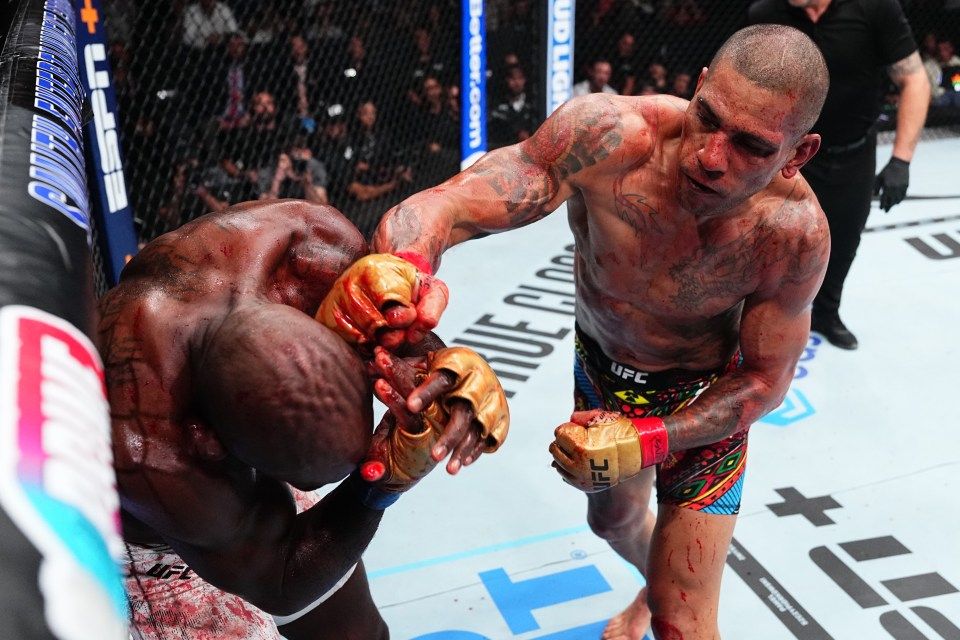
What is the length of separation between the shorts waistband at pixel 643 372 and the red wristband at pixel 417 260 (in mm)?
718

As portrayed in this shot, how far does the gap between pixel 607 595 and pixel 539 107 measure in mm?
3912

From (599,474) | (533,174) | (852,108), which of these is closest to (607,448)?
(599,474)

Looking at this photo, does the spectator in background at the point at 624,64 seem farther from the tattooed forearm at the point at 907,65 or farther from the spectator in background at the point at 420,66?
the tattooed forearm at the point at 907,65

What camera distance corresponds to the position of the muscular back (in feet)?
3.95

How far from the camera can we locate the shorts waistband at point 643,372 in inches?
76.6

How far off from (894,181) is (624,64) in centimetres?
305

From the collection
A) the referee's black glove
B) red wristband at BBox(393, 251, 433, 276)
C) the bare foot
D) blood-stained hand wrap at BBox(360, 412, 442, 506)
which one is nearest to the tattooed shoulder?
red wristband at BBox(393, 251, 433, 276)

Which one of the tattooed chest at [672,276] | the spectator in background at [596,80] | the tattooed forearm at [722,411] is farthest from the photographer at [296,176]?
the tattooed forearm at [722,411]

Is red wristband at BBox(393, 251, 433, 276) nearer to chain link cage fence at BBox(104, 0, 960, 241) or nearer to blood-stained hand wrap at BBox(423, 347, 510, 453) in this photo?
blood-stained hand wrap at BBox(423, 347, 510, 453)

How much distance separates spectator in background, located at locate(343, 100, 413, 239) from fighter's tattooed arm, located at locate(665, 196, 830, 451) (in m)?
3.36

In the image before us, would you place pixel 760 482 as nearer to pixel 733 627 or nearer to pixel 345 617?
pixel 733 627

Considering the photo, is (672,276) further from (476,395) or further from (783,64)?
(476,395)

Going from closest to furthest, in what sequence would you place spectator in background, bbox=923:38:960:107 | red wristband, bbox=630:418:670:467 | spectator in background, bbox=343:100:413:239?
red wristband, bbox=630:418:670:467 < spectator in background, bbox=343:100:413:239 < spectator in background, bbox=923:38:960:107

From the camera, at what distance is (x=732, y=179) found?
155 cm
